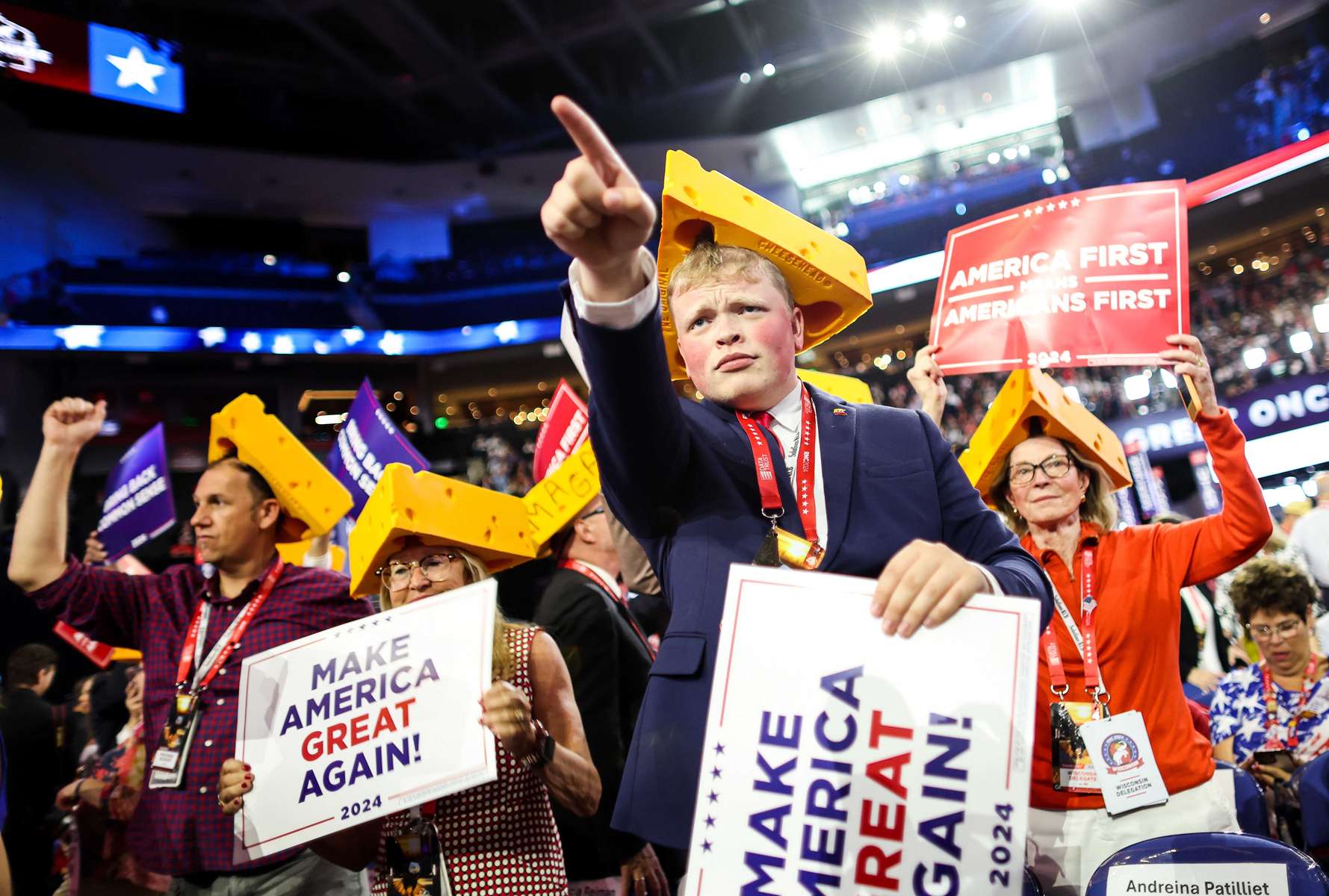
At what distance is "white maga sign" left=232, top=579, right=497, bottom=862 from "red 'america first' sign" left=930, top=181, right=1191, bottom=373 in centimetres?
208

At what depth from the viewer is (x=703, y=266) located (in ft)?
5.03

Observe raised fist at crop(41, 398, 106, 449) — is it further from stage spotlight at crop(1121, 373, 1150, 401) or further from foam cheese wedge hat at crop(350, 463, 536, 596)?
stage spotlight at crop(1121, 373, 1150, 401)

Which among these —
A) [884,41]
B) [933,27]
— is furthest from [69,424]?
[884,41]

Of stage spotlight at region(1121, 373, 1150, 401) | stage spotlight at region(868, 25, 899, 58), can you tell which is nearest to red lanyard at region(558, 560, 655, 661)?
stage spotlight at region(1121, 373, 1150, 401)

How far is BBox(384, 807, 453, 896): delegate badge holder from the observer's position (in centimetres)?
221

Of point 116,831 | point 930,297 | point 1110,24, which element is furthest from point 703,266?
point 1110,24

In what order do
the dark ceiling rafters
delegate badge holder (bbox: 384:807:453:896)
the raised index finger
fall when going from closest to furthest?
the raised index finger → delegate badge holder (bbox: 384:807:453:896) → the dark ceiling rafters

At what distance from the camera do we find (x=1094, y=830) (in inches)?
99.1

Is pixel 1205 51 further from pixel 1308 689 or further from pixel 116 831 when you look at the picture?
pixel 116 831

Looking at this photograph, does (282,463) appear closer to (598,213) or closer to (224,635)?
(224,635)

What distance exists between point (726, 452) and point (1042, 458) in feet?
6.29

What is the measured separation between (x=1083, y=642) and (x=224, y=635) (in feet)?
Result: 8.51

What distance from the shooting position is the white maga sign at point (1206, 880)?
170cm

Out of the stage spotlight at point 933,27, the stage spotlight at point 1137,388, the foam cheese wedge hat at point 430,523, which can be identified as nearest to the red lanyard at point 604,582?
the foam cheese wedge hat at point 430,523
